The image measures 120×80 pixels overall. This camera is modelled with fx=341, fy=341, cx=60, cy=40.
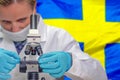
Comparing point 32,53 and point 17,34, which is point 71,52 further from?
point 32,53

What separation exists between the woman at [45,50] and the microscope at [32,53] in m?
0.07

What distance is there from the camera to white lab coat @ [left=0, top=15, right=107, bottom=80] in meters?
1.05

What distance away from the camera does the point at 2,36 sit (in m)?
1.12

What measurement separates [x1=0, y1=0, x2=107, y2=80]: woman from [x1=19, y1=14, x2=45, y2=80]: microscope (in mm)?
65

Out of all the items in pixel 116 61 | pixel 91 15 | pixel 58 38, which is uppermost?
pixel 91 15

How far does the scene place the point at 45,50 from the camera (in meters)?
1.13

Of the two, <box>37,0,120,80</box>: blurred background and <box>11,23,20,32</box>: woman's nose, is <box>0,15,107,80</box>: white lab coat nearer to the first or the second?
<box>11,23,20,32</box>: woman's nose

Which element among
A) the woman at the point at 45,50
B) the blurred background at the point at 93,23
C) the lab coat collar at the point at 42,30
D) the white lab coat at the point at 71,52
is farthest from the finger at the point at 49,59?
the blurred background at the point at 93,23

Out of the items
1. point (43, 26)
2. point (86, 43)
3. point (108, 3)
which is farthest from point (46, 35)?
point (108, 3)

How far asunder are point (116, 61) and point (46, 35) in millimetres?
469

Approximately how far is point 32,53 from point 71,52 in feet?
1.02

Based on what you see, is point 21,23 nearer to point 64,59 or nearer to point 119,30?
point 64,59

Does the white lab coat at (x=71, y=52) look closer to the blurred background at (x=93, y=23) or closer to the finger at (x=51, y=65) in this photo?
the finger at (x=51, y=65)

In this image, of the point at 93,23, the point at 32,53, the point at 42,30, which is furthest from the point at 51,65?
the point at 93,23
